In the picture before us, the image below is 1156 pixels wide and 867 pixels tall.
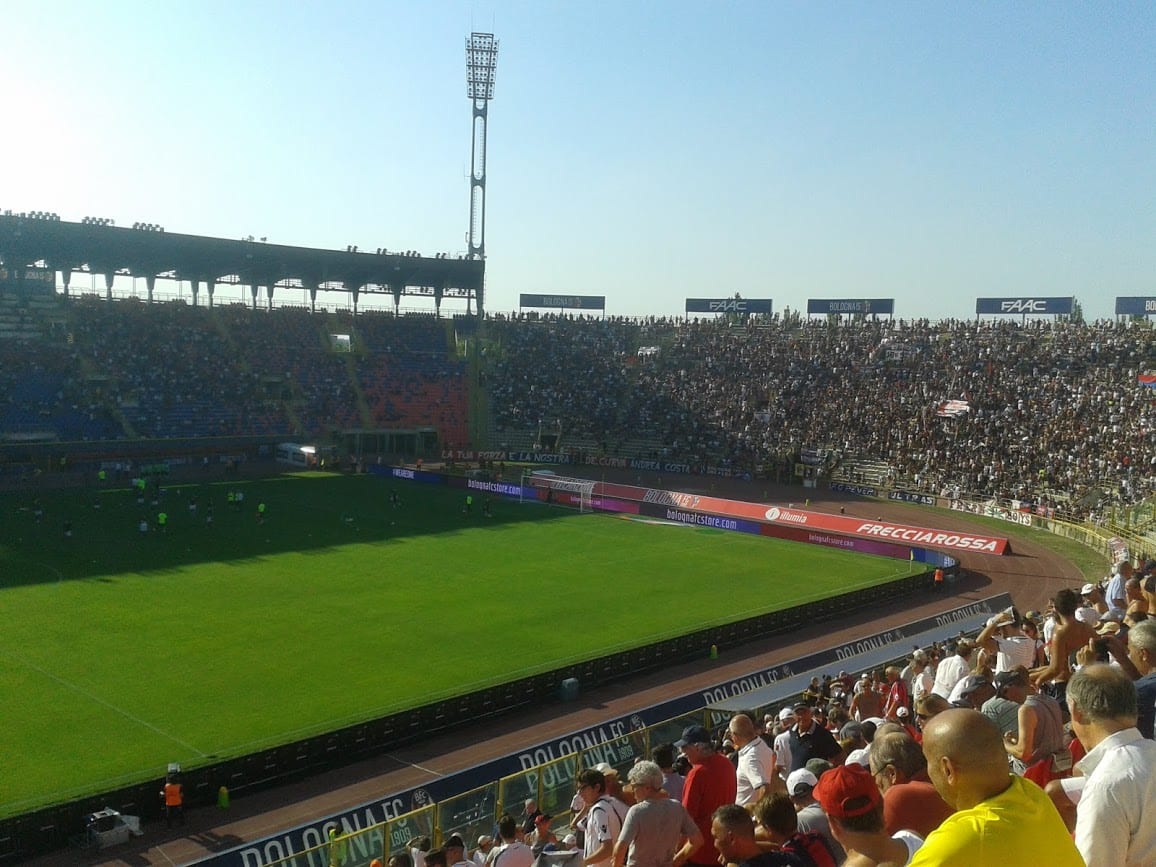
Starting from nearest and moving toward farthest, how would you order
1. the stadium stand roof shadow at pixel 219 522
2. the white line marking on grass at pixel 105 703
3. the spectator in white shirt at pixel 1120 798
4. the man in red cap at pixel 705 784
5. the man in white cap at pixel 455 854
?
1. the spectator in white shirt at pixel 1120 798
2. the man in red cap at pixel 705 784
3. the man in white cap at pixel 455 854
4. the white line marking on grass at pixel 105 703
5. the stadium stand roof shadow at pixel 219 522

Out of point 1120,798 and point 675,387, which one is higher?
point 1120,798

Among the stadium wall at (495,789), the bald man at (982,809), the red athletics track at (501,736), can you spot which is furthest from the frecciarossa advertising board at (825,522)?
the bald man at (982,809)

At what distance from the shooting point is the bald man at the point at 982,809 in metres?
3.69

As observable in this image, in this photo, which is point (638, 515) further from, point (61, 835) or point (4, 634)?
point (61, 835)

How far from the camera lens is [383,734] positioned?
21.0 metres

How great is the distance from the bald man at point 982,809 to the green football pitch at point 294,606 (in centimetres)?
1823

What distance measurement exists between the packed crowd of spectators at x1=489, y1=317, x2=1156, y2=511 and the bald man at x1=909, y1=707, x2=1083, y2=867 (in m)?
55.2

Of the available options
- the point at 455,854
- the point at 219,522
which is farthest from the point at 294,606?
the point at 455,854

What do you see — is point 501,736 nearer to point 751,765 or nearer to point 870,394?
point 751,765

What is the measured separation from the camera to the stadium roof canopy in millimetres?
65688

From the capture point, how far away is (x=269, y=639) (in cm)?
2816

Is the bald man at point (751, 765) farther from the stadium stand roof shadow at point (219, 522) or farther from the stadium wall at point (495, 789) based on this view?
the stadium stand roof shadow at point (219, 522)

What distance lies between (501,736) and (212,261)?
2443 inches

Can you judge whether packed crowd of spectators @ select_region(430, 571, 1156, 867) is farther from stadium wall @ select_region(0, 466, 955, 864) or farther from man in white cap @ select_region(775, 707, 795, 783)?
stadium wall @ select_region(0, 466, 955, 864)
